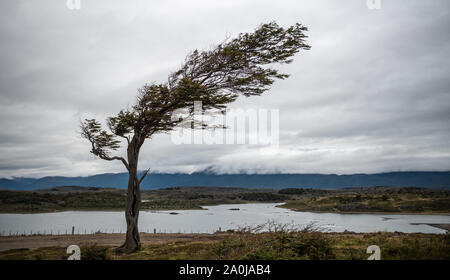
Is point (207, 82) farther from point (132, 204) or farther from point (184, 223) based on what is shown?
point (184, 223)

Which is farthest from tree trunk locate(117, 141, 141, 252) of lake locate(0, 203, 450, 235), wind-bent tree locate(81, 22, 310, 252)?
lake locate(0, 203, 450, 235)

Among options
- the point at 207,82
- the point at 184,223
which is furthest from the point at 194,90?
the point at 184,223

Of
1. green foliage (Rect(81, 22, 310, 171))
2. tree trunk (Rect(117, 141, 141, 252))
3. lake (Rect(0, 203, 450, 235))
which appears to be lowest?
lake (Rect(0, 203, 450, 235))

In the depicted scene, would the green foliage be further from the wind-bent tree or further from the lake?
the lake

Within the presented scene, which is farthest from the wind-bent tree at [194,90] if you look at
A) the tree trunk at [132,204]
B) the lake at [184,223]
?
the lake at [184,223]

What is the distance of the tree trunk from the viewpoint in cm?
1815

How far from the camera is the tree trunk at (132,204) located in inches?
715

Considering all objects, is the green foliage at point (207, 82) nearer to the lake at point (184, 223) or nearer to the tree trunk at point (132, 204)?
the tree trunk at point (132, 204)

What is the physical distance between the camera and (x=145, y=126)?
18.5 metres

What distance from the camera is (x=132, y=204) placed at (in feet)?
61.1

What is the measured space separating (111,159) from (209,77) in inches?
323

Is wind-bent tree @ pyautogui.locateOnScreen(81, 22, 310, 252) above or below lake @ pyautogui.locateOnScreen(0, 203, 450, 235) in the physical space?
above
